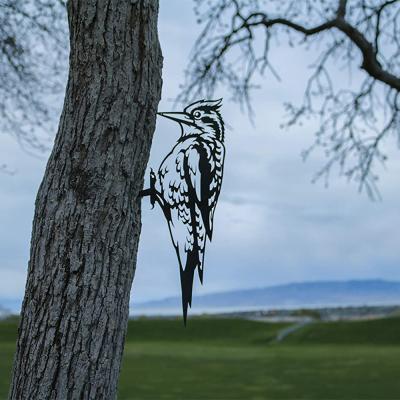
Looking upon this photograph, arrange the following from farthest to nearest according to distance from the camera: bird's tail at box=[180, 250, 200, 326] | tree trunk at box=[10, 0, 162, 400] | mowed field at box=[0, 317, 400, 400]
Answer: mowed field at box=[0, 317, 400, 400] < bird's tail at box=[180, 250, 200, 326] < tree trunk at box=[10, 0, 162, 400]

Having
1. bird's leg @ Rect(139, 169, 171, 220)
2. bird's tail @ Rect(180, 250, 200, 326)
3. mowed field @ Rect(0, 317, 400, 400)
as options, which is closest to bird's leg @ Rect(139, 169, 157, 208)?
bird's leg @ Rect(139, 169, 171, 220)

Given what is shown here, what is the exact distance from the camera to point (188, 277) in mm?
2633

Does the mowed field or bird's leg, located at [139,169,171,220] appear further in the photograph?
the mowed field

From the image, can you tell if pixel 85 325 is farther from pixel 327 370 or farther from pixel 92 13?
pixel 327 370

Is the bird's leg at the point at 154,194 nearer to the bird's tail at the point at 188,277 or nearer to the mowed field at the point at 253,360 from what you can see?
the bird's tail at the point at 188,277

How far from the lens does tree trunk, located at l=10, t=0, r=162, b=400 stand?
8.02ft

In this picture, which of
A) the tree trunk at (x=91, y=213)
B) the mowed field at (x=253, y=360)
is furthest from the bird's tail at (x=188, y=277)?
the mowed field at (x=253, y=360)

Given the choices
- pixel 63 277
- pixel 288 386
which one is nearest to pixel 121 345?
pixel 63 277

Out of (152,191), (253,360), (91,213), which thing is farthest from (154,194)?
(253,360)

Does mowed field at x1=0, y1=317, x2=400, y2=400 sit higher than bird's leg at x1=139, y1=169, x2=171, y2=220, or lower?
lower

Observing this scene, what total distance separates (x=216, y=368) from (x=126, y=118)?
21.3 feet

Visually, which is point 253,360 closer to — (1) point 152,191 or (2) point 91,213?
(1) point 152,191

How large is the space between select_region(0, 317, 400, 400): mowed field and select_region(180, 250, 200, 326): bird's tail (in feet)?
13.7

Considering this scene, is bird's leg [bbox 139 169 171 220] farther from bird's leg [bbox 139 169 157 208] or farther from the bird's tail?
the bird's tail
